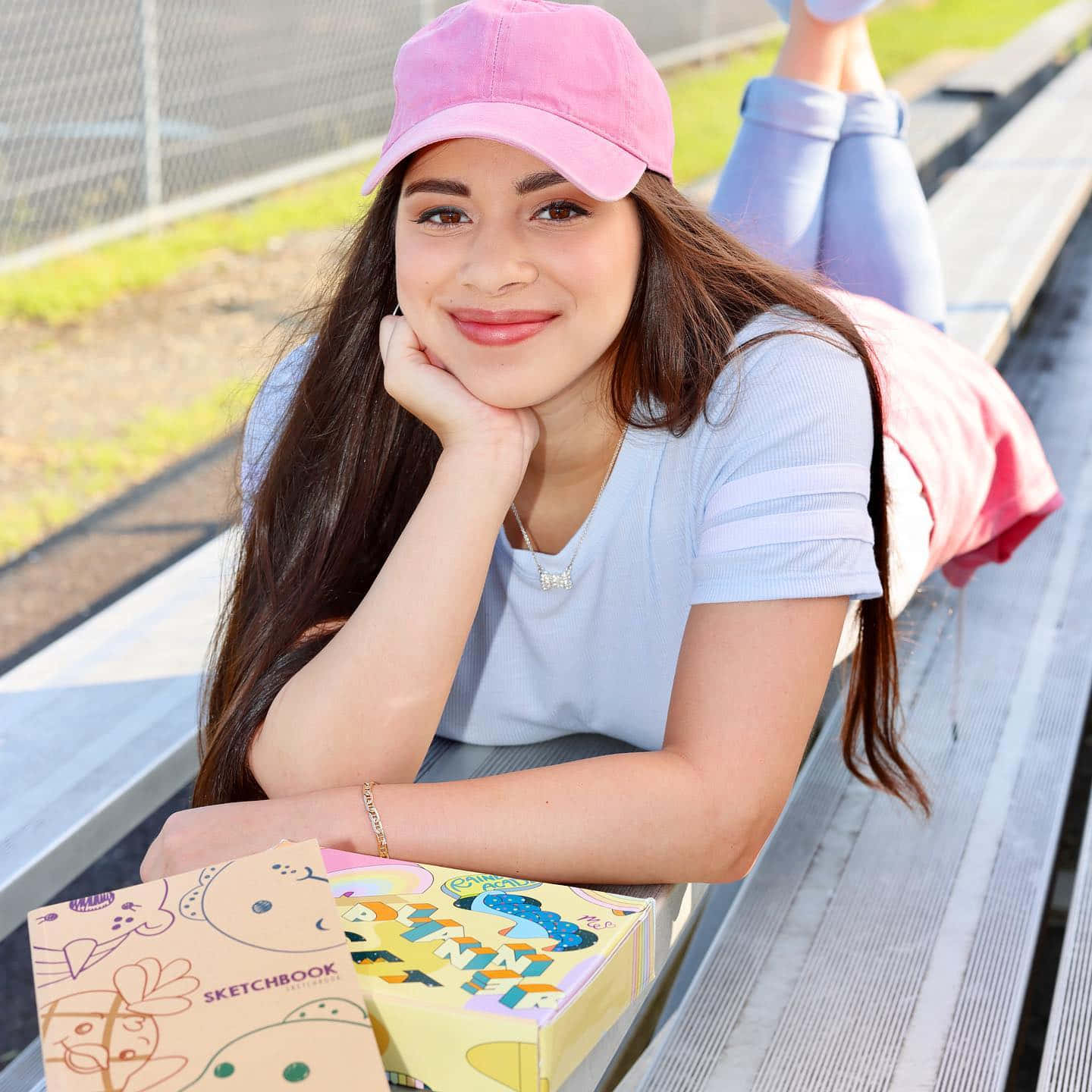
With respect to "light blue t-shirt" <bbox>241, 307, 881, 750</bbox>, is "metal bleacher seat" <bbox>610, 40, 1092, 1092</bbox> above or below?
below

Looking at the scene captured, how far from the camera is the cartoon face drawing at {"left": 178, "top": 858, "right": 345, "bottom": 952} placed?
1085 millimetres

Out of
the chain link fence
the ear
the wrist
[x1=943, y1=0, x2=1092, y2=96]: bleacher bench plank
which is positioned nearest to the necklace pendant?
the wrist

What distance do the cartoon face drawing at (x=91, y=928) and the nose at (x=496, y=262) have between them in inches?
31.4

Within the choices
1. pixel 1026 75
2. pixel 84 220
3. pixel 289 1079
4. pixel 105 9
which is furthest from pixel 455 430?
pixel 1026 75

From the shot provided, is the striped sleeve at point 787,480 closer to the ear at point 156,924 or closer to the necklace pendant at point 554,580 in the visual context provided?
the necklace pendant at point 554,580

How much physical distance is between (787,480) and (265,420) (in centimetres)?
85

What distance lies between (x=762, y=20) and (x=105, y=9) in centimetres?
682

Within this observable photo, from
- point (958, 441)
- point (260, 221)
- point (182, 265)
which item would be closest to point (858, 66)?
point (958, 441)

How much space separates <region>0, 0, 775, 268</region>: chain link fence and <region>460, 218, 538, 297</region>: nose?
4.96 metres

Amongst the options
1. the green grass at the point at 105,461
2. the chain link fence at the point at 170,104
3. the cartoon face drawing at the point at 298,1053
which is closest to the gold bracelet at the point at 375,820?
the cartoon face drawing at the point at 298,1053

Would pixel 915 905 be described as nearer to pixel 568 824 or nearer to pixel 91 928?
pixel 568 824

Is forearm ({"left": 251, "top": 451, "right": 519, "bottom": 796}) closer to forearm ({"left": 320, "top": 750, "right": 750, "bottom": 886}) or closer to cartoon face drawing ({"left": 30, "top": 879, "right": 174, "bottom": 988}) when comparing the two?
forearm ({"left": 320, "top": 750, "right": 750, "bottom": 886})

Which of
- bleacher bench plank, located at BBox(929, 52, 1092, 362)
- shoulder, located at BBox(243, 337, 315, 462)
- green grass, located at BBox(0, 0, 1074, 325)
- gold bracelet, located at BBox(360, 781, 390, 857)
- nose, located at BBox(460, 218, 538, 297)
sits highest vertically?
nose, located at BBox(460, 218, 538, 297)

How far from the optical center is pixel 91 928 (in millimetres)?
1104
